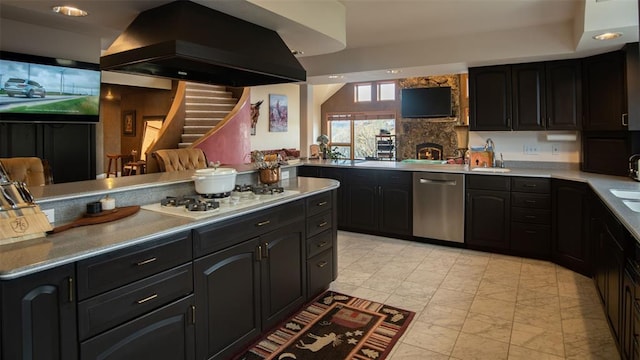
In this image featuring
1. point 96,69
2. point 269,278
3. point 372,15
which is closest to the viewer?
point 269,278

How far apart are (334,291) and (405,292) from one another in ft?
2.01

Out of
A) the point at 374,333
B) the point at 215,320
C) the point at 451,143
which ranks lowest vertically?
the point at 374,333

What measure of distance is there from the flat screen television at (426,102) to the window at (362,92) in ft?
7.08

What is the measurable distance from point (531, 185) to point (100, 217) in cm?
402

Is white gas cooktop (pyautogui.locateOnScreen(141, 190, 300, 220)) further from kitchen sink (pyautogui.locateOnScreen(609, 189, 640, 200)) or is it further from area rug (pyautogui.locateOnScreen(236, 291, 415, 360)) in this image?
kitchen sink (pyautogui.locateOnScreen(609, 189, 640, 200))

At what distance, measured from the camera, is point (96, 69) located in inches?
177

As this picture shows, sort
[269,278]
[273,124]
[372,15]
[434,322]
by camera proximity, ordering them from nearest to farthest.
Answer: [269,278] < [434,322] < [372,15] < [273,124]

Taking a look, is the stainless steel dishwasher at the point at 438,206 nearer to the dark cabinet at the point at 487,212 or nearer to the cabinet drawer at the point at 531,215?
the dark cabinet at the point at 487,212

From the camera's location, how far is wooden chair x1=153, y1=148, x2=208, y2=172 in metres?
4.18

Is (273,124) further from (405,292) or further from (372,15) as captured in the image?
(405,292)

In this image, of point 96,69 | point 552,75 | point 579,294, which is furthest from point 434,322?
point 96,69

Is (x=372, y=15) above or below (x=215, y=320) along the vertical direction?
above

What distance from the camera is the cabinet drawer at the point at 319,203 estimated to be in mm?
3084

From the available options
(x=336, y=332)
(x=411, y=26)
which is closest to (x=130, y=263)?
(x=336, y=332)
